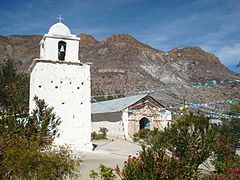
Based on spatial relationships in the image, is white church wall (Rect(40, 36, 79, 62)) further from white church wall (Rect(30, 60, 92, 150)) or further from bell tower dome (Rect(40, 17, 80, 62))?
white church wall (Rect(30, 60, 92, 150))

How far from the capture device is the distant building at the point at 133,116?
3050cm

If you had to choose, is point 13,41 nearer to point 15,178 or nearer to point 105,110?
point 105,110

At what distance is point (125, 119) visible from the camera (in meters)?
30.5

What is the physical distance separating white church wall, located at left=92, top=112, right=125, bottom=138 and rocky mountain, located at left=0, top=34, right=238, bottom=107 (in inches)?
780

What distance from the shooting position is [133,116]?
101 ft

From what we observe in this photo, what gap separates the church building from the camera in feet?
65.8

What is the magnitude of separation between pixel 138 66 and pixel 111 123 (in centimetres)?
5764

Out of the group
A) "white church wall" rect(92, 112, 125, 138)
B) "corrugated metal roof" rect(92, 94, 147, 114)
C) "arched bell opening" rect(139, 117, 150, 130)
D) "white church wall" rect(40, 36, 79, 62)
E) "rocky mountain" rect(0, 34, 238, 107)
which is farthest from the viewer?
"rocky mountain" rect(0, 34, 238, 107)

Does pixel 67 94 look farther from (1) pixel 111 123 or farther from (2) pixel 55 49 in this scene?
(1) pixel 111 123

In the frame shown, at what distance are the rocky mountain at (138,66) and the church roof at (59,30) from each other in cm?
3234

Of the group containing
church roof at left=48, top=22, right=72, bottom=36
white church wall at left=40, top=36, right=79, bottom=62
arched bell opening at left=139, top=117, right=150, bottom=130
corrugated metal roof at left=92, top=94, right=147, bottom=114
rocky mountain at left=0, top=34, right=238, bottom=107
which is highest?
rocky mountain at left=0, top=34, right=238, bottom=107

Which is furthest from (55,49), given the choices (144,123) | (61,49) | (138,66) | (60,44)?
(138,66)

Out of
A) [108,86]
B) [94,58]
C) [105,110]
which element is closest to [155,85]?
[108,86]

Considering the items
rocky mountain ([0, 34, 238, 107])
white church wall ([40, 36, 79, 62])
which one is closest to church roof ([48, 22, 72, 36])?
white church wall ([40, 36, 79, 62])
